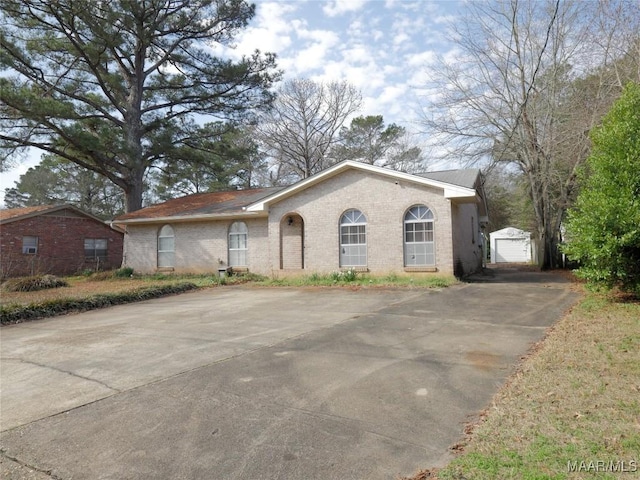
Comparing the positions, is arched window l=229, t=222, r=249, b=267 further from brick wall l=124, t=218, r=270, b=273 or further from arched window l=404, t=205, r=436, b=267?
arched window l=404, t=205, r=436, b=267

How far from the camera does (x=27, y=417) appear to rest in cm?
400

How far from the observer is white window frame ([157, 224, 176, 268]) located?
20.1 m

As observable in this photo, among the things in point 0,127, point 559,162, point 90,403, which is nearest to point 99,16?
point 0,127

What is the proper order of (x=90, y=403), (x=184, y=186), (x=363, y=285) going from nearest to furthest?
(x=90, y=403) < (x=363, y=285) < (x=184, y=186)

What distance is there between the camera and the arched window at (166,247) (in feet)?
66.1

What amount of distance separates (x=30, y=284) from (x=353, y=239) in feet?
41.5

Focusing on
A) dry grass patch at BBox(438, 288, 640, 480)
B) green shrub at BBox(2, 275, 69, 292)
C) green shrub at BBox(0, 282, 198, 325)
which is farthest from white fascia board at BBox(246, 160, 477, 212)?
green shrub at BBox(2, 275, 69, 292)

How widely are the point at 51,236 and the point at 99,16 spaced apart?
11.8 metres

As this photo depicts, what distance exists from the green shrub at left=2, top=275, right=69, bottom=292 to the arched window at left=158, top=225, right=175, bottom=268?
439cm

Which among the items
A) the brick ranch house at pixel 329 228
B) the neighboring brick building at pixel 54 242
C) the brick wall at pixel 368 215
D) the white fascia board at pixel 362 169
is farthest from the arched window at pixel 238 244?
the neighboring brick building at pixel 54 242

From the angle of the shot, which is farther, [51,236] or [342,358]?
[51,236]

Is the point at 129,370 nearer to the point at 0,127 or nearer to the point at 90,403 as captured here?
the point at 90,403

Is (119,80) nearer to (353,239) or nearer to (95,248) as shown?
(95,248)

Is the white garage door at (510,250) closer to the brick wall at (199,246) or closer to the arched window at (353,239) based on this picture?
the arched window at (353,239)
